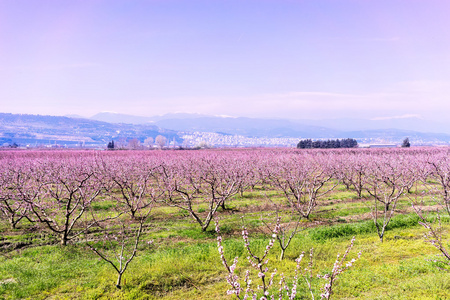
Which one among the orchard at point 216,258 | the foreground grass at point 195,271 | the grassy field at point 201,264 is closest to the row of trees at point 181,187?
the orchard at point 216,258

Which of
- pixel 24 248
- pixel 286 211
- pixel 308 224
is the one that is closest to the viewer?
pixel 24 248

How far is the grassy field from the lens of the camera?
7859mm

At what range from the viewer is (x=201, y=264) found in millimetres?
9688

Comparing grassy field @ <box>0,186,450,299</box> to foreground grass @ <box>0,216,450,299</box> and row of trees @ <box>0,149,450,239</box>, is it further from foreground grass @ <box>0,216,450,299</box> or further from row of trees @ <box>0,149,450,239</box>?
row of trees @ <box>0,149,450,239</box>

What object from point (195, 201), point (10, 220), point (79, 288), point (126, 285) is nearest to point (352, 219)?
point (195, 201)

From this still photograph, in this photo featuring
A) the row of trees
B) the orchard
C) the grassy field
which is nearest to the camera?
the orchard

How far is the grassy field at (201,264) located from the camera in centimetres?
786

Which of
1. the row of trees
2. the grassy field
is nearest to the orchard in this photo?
the grassy field

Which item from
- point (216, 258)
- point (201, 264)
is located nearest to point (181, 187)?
point (216, 258)

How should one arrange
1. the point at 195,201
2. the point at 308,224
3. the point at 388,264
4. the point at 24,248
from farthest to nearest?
the point at 195,201 < the point at 308,224 < the point at 24,248 < the point at 388,264

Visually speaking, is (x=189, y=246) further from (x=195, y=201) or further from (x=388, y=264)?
(x=195, y=201)

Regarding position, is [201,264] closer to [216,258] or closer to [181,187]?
[216,258]

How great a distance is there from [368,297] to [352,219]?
9.94m

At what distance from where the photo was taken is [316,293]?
7.52m
